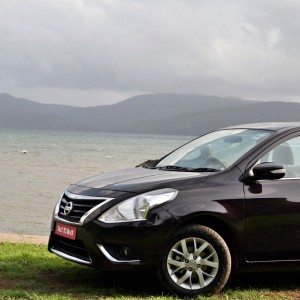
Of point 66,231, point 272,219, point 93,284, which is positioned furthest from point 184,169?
point 93,284

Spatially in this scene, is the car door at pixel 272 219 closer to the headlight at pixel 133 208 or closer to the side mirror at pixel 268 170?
the side mirror at pixel 268 170

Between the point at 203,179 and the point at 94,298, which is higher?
the point at 203,179

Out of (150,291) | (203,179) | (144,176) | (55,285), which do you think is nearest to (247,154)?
(203,179)

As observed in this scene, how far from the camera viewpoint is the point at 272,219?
6.56 meters

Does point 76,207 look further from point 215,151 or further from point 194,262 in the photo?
point 215,151

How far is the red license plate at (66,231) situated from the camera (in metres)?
6.52

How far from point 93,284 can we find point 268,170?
87.7 inches

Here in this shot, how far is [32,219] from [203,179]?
43.0 feet

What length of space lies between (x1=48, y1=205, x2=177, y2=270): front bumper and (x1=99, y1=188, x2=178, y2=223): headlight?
6cm

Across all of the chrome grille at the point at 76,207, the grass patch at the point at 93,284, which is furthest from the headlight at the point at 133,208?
the grass patch at the point at 93,284

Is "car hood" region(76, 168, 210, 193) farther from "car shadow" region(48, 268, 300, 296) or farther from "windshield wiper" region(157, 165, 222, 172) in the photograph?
"car shadow" region(48, 268, 300, 296)

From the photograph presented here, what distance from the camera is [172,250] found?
6.32m

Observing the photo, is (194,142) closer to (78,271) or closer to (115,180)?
(115,180)

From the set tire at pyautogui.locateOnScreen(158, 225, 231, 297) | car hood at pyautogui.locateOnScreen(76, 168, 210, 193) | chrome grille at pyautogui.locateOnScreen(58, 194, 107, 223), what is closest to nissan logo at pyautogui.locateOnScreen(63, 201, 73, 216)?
→ chrome grille at pyautogui.locateOnScreen(58, 194, 107, 223)
